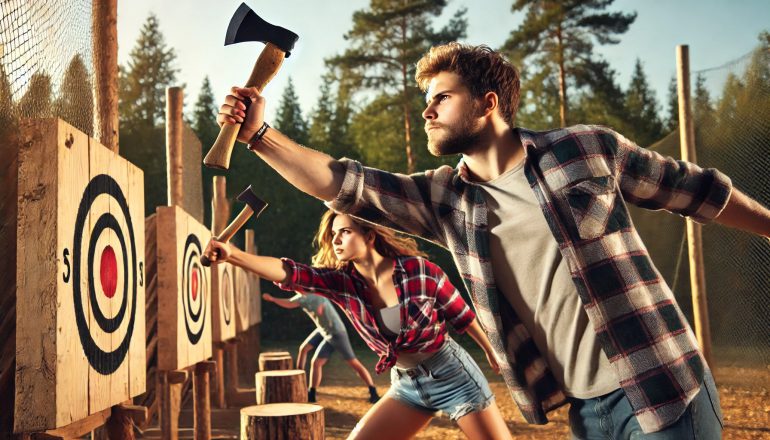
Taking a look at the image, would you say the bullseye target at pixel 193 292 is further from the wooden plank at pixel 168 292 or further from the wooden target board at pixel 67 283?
the wooden target board at pixel 67 283

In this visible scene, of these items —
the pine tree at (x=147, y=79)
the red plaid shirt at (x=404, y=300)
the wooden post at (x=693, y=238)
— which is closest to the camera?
the red plaid shirt at (x=404, y=300)

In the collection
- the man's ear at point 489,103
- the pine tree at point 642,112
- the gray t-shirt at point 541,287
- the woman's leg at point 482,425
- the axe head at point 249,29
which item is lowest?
the woman's leg at point 482,425

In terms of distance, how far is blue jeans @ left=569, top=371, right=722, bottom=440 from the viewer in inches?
62.7

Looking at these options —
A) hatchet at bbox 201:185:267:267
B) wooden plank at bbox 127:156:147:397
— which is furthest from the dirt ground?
hatchet at bbox 201:185:267:267

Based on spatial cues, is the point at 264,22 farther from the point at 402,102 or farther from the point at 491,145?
the point at 402,102

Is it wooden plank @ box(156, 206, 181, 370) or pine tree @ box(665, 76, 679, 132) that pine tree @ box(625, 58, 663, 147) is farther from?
wooden plank @ box(156, 206, 181, 370)

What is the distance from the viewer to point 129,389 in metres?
3.11

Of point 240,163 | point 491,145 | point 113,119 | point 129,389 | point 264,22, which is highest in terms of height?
point 240,163

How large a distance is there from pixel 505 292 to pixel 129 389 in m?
2.00

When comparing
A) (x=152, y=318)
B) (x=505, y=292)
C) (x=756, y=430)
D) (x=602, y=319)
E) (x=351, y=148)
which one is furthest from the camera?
(x=351, y=148)

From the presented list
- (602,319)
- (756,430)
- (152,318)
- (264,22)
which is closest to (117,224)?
(264,22)

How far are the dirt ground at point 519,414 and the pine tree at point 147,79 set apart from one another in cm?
1985

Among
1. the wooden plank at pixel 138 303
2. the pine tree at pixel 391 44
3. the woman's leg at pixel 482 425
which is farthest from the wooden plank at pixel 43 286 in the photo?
the pine tree at pixel 391 44

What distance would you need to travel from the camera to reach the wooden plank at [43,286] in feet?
7.72
